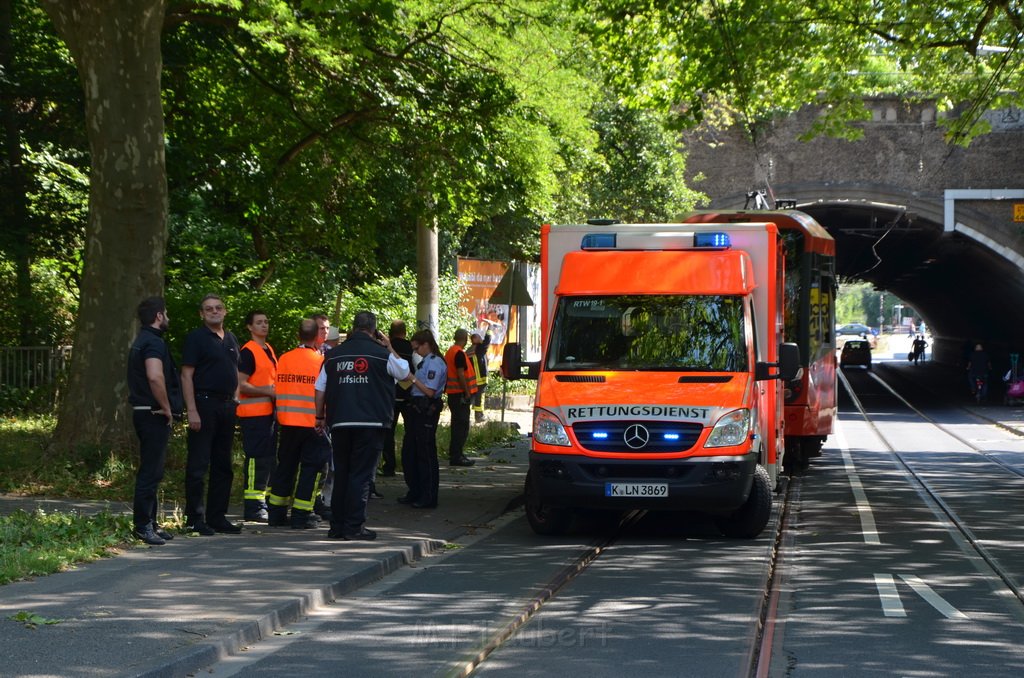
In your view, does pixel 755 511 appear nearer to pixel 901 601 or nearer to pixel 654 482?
pixel 654 482

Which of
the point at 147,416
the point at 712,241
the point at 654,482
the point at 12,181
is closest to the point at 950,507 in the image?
the point at 712,241

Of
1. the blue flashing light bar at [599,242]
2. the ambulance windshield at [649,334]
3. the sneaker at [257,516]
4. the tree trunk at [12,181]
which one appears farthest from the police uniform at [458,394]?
the tree trunk at [12,181]

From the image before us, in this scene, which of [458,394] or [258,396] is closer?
[258,396]

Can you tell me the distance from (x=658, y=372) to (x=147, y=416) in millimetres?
4453

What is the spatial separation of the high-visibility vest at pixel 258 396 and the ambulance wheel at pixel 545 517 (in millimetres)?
2425

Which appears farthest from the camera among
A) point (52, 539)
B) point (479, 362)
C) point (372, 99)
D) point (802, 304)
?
point (479, 362)

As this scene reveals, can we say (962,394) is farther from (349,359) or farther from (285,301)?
(349,359)

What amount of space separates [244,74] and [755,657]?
1455 centimetres

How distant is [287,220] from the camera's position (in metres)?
24.0

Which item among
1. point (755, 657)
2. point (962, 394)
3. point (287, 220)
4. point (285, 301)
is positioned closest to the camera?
point (755, 657)

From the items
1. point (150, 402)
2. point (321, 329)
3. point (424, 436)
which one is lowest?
point (424, 436)

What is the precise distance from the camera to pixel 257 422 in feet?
37.2

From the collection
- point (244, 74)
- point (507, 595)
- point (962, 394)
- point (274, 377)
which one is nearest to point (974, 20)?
point (244, 74)

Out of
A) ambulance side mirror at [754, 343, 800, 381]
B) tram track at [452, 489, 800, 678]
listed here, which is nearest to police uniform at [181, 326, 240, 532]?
tram track at [452, 489, 800, 678]
